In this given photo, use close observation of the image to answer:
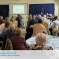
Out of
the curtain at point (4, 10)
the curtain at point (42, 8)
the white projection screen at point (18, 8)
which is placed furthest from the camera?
the curtain at point (4, 10)

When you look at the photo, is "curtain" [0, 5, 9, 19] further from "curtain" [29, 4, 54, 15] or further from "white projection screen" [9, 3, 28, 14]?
"curtain" [29, 4, 54, 15]

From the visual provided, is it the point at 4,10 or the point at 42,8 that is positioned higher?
the point at 42,8

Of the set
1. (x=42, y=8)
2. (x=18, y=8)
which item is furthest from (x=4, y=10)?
(x=42, y=8)

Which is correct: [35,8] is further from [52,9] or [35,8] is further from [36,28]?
[36,28]

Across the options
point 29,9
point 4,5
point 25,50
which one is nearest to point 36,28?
point 25,50

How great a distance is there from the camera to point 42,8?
10594 mm

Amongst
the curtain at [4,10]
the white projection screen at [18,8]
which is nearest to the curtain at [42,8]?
the white projection screen at [18,8]

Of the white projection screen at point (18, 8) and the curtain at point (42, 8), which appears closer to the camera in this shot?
the white projection screen at point (18, 8)

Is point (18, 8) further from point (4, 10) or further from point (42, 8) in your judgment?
point (42, 8)

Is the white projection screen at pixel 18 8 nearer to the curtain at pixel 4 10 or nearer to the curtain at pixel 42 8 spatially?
the curtain at pixel 4 10

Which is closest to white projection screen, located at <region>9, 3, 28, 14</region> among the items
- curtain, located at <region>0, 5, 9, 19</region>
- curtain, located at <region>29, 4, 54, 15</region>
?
curtain, located at <region>0, 5, 9, 19</region>

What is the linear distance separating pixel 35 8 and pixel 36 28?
778 cm

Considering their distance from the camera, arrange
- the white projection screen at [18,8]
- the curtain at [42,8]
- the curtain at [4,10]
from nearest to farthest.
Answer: the white projection screen at [18,8] < the curtain at [42,8] < the curtain at [4,10]

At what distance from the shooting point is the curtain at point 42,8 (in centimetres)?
1047
